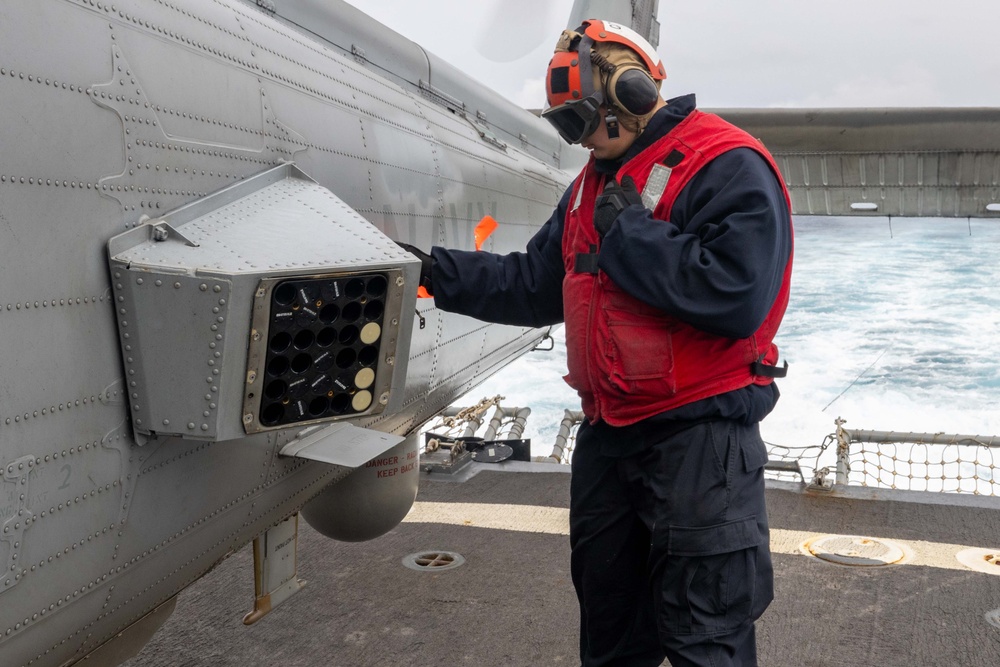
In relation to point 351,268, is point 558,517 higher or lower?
lower

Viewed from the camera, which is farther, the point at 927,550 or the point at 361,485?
the point at 927,550

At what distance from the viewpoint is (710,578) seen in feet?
8.29

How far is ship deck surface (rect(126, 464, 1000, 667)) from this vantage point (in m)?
4.24

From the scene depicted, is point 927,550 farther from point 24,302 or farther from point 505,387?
point 505,387

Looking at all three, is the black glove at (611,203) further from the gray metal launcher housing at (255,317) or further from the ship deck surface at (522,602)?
the ship deck surface at (522,602)

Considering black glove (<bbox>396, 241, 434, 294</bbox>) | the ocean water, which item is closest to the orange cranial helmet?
black glove (<bbox>396, 241, 434, 294</bbox>)

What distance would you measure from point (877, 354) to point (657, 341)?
20157 mm

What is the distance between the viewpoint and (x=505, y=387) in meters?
20.4

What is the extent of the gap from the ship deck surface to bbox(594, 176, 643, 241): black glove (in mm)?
2427

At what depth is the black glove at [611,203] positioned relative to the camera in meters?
2.56

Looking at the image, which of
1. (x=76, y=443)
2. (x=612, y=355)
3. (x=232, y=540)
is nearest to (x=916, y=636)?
(x=612, y=355)

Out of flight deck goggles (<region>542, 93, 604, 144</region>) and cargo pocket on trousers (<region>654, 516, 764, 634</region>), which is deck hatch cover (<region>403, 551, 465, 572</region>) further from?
flight deck goggles (<region>542, 93, 604, 144</region>)

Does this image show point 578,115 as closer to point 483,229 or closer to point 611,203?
point 611,203

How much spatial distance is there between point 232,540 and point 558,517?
12.2 feet
